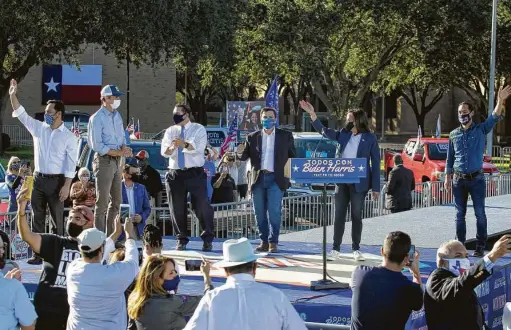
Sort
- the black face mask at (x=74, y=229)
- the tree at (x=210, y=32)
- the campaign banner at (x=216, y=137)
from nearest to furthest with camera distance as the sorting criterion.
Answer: the black face mask at (x=74, y=229) < the campaign banner at (x=216, y=137) < the tree at (x=210, y=32)

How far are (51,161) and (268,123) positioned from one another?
2.38 m

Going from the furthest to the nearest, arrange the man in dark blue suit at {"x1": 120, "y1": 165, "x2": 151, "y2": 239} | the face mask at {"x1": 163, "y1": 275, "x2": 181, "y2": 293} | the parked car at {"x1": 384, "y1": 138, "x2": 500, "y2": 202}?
the parked car at {"x1": 384, "y1": 138, "x2": 500, "y2": 202}
the man in dark blue suit at {"x1": 120, "y1": 165, "x2": 151, "y2": 239}
the face mask at {"x1": 163, "y1": 275, "x2": 181, "y2": 293}

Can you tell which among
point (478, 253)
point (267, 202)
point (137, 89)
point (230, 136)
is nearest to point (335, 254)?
point (267, 202)

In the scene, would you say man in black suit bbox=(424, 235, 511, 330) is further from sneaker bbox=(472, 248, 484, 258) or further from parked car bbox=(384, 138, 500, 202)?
parked car bbox=(384, 138, 500, 202)

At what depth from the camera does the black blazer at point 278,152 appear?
36.2 feet

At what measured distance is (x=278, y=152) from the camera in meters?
11.0

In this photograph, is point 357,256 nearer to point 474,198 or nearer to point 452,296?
point 474,198

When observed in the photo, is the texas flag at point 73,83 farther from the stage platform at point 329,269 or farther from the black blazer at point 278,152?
the black blazer at point 278,152

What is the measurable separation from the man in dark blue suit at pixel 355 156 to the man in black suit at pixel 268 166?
0.52m

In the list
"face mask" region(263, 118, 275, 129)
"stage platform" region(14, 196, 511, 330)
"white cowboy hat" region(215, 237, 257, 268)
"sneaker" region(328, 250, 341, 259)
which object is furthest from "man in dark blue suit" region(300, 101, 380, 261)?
"white cowboy hat" region(215, 237, 257, 268)

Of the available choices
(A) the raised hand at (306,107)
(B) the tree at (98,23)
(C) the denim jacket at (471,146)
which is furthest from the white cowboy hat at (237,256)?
(B) the tree at (98,23)

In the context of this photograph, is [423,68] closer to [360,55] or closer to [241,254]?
[360,55]

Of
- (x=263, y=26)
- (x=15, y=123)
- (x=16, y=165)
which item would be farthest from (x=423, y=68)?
(x=16, y=165)

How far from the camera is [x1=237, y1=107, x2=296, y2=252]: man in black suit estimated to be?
36.2 feet
